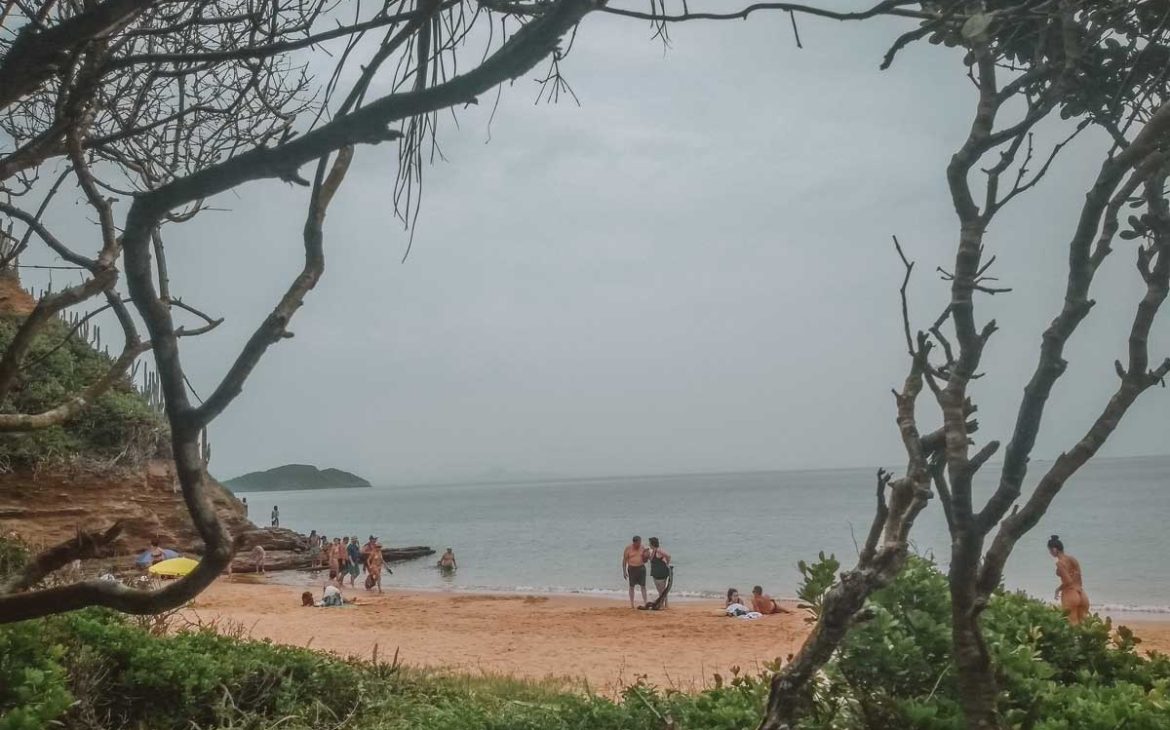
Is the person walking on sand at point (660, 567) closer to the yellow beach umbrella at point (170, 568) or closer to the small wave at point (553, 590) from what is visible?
the small wave at point (553, 590)

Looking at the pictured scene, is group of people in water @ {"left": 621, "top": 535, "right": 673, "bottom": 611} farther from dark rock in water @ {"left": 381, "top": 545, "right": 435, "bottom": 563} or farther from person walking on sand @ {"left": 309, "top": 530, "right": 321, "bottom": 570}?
dark rock in water @ {"left": 381, "top": 545, "right": 435, "bottom": 563}

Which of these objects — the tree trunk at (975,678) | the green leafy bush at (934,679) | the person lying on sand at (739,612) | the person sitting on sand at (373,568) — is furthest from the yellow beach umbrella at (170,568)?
the tree trunk at (975,678)

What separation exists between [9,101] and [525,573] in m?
41.7

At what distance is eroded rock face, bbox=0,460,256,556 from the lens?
18922mm

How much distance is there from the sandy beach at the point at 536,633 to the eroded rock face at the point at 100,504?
2.09 m

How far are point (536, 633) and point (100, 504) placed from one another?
10009 millimetres

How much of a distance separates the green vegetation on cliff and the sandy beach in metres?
4.18

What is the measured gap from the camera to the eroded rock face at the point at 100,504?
18922mm

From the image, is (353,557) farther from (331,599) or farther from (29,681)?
(29,681)

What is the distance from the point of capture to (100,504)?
20.6m

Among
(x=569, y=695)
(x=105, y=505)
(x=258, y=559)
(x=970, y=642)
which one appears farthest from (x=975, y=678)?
(x=258, y=559)

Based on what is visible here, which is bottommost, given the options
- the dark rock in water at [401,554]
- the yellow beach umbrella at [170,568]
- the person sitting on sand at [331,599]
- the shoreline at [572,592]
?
the dark rock in water at [401,554]

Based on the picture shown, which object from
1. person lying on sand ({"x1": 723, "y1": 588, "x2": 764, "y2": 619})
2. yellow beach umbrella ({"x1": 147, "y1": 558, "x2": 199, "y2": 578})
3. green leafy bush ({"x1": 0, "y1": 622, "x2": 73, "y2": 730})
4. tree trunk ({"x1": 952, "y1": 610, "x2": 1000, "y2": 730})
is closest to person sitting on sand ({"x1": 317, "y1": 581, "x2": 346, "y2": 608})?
yellow beach umbrella ({"x1": 147, "y1": 558, "x2": 199, "y2": 578})

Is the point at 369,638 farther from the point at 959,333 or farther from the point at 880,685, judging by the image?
the point at 959,333
